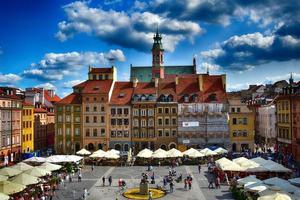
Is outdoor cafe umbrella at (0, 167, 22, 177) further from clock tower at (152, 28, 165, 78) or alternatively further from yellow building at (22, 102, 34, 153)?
clock tower at (152, 28, 165, 78)

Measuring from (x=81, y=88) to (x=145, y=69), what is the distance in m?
45.2

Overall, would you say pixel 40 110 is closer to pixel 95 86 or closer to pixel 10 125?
pixel 95 86

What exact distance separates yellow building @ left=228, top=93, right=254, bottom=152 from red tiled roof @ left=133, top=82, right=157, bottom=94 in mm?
15702

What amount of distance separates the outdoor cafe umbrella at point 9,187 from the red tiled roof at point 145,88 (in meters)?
46.0

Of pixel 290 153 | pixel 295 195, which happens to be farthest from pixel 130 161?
pixel 295 195

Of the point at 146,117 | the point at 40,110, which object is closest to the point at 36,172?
the point at 146,117

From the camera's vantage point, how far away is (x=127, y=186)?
159 feet

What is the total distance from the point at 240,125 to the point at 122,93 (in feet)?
81.1

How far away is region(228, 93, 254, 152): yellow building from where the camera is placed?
78375mm

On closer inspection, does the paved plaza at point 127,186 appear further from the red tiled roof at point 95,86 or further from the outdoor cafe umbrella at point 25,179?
the red tiled roof at point 95,86

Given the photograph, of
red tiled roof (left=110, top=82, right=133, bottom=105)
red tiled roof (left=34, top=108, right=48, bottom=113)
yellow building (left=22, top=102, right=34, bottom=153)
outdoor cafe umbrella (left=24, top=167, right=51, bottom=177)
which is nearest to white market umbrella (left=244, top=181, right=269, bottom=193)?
outdoor cafe umbrella (left=24, top=167, right=51, bottom=177)

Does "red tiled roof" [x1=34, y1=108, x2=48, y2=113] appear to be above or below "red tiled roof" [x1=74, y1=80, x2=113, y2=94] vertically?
below

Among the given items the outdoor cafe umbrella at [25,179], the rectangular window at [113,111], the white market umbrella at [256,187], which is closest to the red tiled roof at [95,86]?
the rectangular window at [113,111]

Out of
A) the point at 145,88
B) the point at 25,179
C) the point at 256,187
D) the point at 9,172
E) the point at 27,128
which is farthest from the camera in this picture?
the point at 145,88
